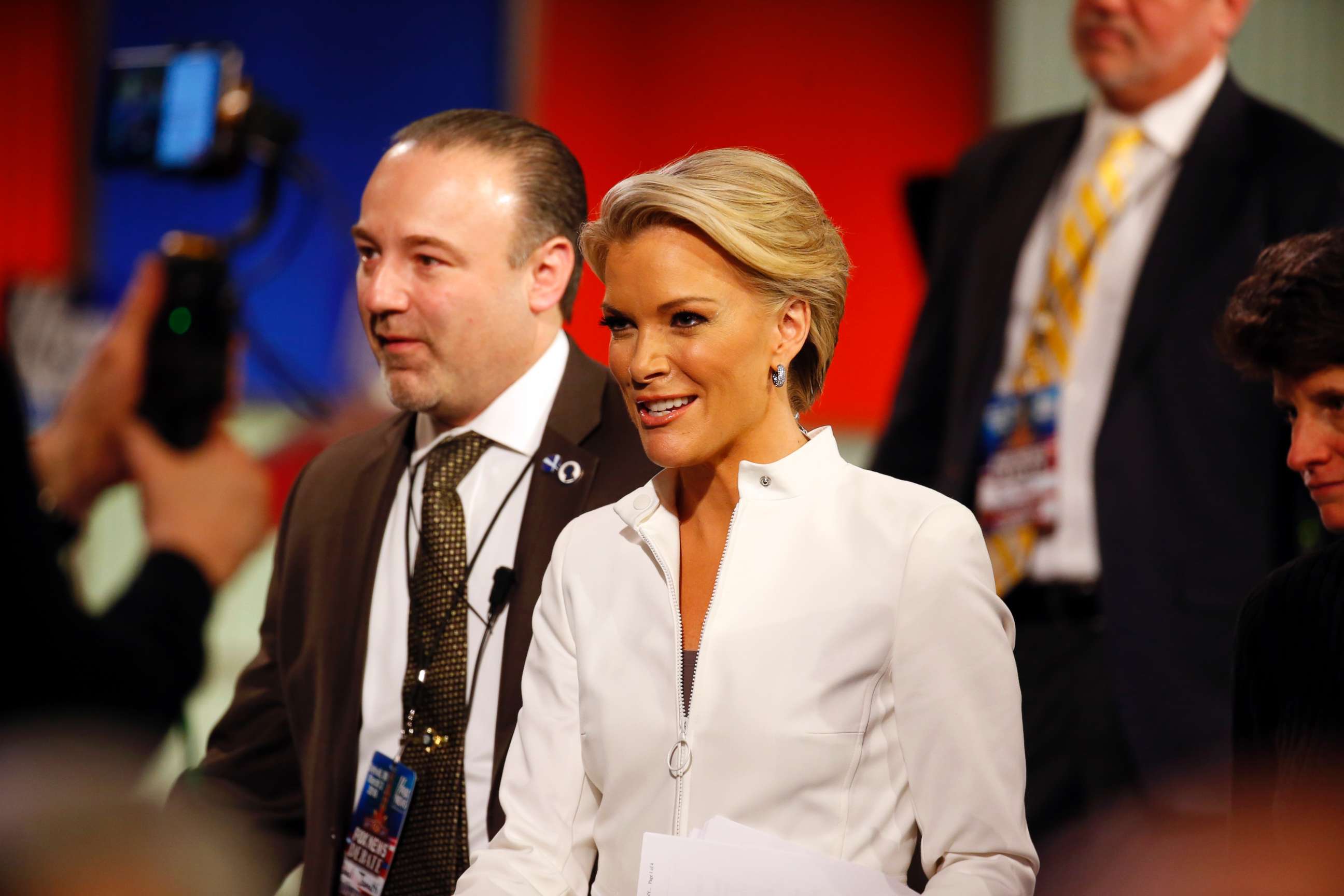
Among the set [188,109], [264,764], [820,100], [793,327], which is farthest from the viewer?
[820,100]

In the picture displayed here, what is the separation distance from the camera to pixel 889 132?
5516 millimetres

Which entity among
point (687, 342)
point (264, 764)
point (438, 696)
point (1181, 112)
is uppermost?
point (1181, 112)

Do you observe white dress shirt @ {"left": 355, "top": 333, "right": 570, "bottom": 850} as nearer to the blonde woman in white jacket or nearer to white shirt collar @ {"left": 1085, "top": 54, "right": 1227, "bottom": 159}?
the blonde woman in white jacket

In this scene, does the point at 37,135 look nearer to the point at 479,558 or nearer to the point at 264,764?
the point at 264,764

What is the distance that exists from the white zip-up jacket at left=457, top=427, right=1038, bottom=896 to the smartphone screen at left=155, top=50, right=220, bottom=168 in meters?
1.79

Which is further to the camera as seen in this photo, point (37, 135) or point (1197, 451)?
point (37, 135)

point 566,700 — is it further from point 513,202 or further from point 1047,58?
point 1047,58

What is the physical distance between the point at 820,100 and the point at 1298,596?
4.04m

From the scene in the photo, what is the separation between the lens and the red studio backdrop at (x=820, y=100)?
549 centimetres

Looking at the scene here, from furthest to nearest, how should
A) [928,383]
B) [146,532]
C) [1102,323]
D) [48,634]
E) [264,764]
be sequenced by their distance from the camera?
[928,383] → [1102,323] → [146,532] → [264,764] → [48,634]

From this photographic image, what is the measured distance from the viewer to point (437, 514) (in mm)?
2164

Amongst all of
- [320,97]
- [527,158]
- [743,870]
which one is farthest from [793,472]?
[320,97]

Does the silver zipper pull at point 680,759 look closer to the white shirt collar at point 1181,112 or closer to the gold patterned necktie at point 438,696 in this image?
the gold patterned necktie at point 438,696

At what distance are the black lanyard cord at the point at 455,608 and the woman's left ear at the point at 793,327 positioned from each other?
1.72 ft
